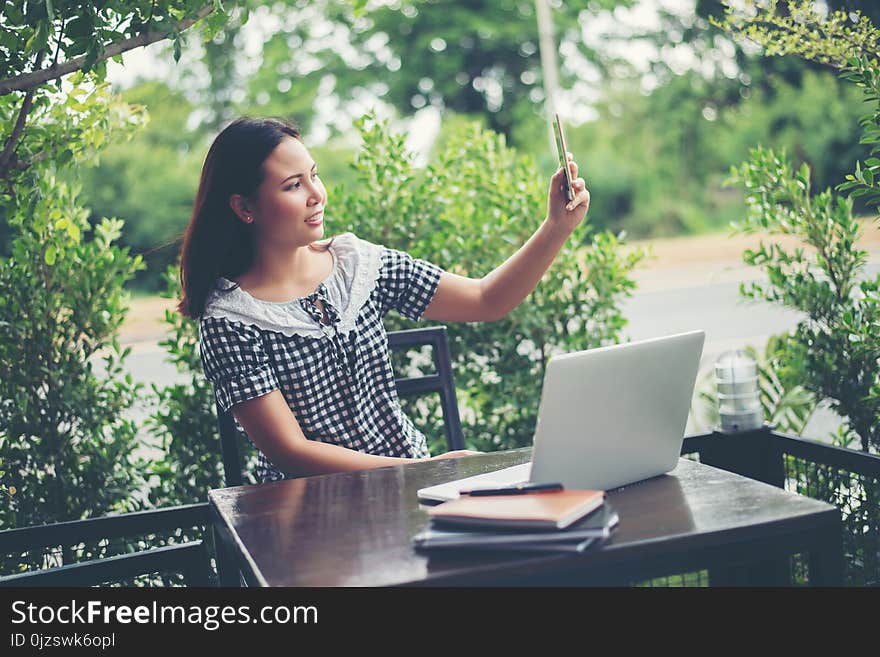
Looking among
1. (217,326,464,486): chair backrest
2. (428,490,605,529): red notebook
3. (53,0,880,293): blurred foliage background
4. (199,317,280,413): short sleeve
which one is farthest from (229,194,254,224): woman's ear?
(53,0,880,293): blurred foliage background

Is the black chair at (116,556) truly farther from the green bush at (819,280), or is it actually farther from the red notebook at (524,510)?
the green bush at (819,280)

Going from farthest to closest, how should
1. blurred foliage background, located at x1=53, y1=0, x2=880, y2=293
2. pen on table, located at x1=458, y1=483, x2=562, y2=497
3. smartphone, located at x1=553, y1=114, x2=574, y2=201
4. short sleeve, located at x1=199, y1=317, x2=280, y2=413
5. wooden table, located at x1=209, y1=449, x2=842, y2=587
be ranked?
blurred foliage background, located at x1=53, y1=0, x2=880, y2=293 < short sleeve, located at x1=199, y1=317, x2=280, y2=413 < smartphone, located at x1=553, y1=114, x2=574, y2=201 < pen on table, located at x1=458, y1=483, x2=562, y2=497 < wooden table, located at x1=209, y1=449, x2=842, y2=587

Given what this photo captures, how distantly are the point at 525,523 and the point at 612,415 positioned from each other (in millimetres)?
275

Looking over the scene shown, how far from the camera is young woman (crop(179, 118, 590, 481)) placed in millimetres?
2004

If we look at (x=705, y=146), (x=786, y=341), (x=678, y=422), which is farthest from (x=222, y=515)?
(x=705, y=146)

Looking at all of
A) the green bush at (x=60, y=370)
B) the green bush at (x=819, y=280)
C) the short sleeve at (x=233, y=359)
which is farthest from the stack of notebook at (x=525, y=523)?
the green bush at (x=60, y=370)

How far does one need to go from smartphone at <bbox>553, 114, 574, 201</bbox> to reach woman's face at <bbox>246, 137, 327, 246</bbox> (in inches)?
21.5

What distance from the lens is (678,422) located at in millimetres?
1555

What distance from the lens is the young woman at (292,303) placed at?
2004 mm

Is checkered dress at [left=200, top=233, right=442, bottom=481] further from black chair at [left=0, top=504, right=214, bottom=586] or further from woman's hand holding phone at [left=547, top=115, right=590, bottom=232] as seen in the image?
woman's hand holding phone at [left=547, top=115, right=590, bottom=232]

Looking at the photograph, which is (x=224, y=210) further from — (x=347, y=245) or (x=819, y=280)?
(x=819, y=280)

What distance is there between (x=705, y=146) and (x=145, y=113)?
16593 millimetres

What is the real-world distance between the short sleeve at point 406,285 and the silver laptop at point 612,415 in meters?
0.81

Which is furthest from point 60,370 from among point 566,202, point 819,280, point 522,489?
point 819,280
